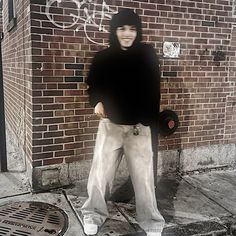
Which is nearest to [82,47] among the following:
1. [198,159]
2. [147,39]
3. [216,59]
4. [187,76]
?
[147,39]

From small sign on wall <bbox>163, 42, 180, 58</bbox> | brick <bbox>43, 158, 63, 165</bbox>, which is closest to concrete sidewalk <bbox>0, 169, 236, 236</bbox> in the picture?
brick <bbox>43, 158, 63, 165</bbox>

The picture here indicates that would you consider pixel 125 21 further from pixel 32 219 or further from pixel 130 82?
pixel 32 219

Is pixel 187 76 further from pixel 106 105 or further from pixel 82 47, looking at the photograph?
pixel 106 105

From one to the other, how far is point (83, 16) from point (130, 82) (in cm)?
143

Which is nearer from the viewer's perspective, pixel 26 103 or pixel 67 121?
pixel 67 121

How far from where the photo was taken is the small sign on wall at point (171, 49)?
4297 mm

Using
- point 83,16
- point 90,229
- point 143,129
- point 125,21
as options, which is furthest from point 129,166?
point 83,16

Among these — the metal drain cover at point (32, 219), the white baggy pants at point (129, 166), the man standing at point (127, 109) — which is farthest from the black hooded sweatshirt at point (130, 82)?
the metal drain cover at point (32, 219)

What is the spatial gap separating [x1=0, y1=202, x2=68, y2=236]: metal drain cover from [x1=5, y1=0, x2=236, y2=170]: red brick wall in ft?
1.88

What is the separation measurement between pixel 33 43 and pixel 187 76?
2.21 meters

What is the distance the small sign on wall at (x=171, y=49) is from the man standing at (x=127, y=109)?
1.45 meters

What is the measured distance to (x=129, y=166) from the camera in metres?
2.98

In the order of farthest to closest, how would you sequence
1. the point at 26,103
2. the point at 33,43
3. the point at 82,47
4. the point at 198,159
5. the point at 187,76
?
the point at 198,159 → the point at 187,76 → the point at 26,103 → the point at 82,47 → the point at 33,43

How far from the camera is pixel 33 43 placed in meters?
3.58
